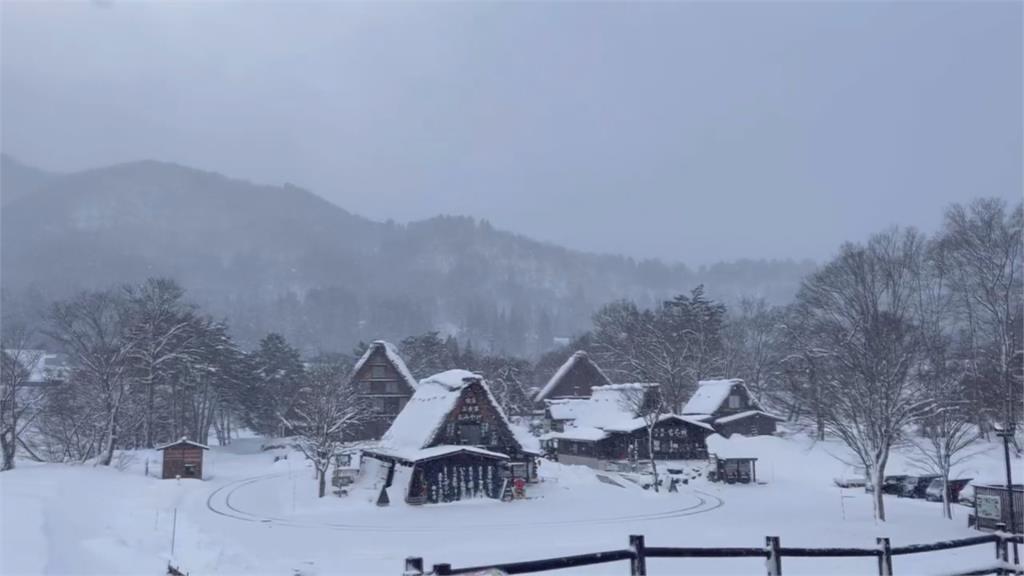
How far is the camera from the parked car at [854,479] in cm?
4128

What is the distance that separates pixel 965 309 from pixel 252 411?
59379mm

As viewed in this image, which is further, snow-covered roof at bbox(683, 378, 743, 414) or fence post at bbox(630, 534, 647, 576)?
snow-covered roof at bbox(683, 378, 743, 414)

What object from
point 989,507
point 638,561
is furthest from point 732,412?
point 638,561

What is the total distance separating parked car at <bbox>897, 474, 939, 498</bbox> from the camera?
124 ft

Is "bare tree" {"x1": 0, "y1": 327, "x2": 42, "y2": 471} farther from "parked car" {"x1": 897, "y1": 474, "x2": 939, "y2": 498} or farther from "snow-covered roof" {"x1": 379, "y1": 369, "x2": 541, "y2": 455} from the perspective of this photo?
"parked car" {"x1": 897, "y1": 474, "x2": 939, "y2": 498}

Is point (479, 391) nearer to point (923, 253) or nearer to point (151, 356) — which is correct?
point (151, 356)

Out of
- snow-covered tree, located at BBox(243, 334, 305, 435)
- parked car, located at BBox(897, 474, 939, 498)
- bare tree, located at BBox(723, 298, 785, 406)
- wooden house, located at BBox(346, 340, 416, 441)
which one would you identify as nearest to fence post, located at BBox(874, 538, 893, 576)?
parked car, located at BBox(897, 474, 939, 498)

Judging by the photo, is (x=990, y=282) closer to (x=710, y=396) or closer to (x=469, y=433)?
(x=710, y=396)

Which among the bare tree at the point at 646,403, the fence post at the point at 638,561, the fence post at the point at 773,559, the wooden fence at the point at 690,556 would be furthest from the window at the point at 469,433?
the fence post at the point at 638,561

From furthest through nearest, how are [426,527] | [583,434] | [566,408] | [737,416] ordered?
[566,408]
[737,416]
[583,434]
[426,527]

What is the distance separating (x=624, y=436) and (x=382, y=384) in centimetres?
2469

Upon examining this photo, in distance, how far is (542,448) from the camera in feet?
202

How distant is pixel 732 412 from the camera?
61.1 meters

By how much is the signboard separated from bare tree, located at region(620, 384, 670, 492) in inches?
796
